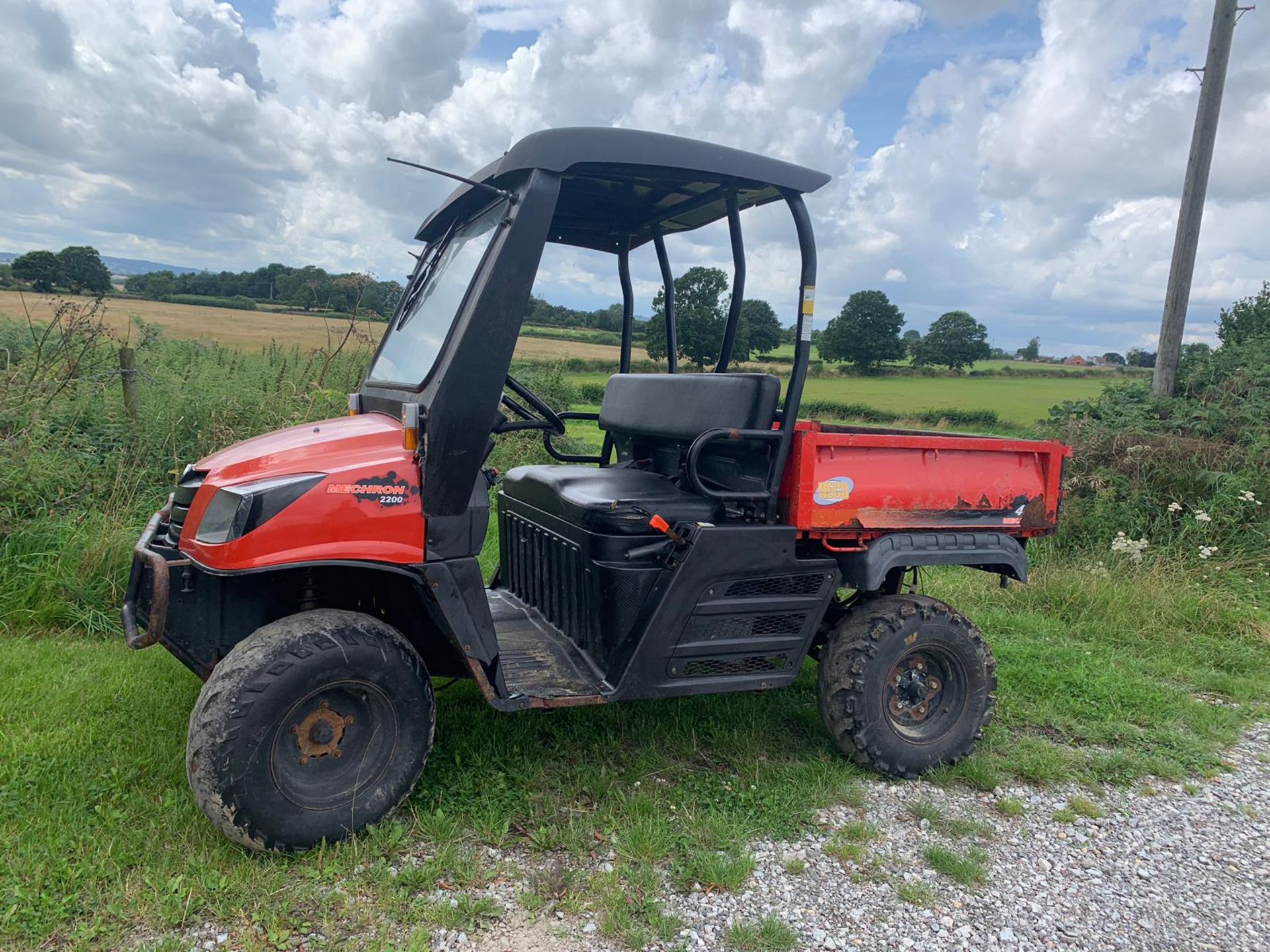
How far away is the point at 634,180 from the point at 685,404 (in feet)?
3.40

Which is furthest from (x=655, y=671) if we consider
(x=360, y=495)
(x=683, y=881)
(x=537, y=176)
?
(x=537, y=176)

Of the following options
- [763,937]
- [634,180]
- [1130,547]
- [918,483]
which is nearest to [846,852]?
[763,937]

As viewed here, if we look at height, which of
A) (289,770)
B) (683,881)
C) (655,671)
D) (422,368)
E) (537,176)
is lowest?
(683,881)

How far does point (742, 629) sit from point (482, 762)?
4.02 feet

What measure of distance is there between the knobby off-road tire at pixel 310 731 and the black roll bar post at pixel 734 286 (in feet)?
7.89

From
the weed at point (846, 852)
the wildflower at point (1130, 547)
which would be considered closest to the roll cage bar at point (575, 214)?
the weed at point (846, 852)

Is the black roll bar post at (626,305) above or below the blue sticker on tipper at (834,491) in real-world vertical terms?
above

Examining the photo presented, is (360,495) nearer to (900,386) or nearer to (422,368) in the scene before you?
(422,368)

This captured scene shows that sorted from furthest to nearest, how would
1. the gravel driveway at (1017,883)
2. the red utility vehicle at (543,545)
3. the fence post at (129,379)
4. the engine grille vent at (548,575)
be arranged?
the fence post at (129,379), the engine grille vent at (548,575), the red utility vehicle at (543,545), the gravel driveway at (1017,883)

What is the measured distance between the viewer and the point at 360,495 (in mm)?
3066

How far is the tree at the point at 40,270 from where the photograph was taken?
7.47m

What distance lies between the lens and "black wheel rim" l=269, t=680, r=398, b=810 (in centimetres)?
305

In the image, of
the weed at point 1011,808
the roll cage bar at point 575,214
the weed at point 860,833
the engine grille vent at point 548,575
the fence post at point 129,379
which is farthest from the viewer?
the fence post at point 129,379

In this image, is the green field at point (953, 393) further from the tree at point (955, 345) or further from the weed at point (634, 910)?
the weed at point (634, 910)
